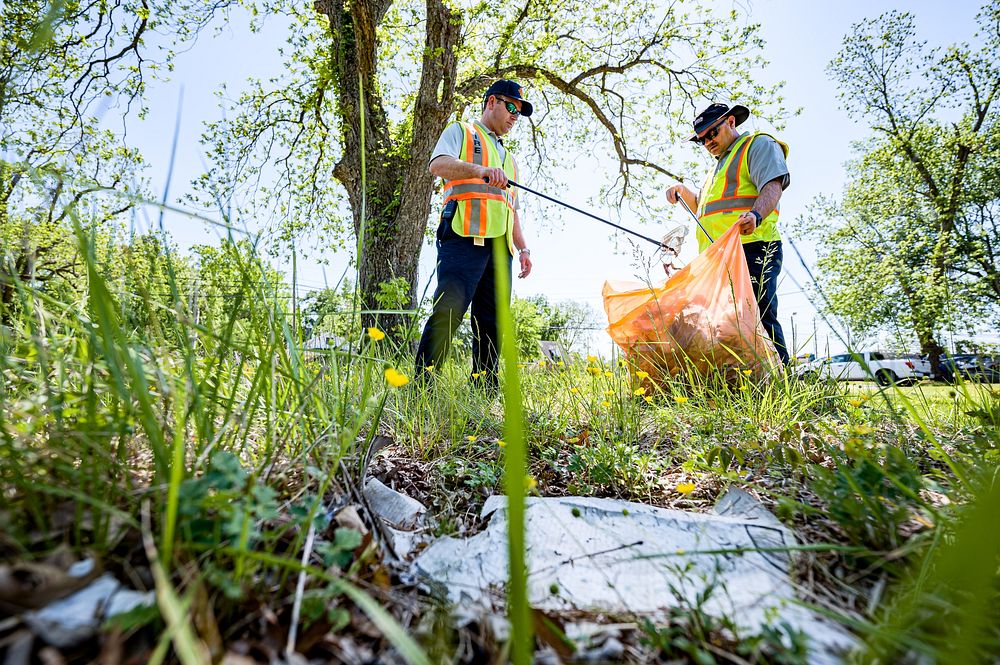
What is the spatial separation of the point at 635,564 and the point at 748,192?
329 centimetres

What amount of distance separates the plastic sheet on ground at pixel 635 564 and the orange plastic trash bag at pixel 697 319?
131 cm

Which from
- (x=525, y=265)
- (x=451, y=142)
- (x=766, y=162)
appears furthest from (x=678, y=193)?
(x=451, y=142)

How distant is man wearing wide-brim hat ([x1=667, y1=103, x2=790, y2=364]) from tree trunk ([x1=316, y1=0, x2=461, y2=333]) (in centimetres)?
331

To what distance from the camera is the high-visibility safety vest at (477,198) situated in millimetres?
3186

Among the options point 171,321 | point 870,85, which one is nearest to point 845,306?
point 870,85

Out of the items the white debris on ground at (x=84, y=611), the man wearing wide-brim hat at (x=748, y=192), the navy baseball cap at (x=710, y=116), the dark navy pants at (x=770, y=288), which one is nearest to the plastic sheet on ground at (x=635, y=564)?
the white debris on ground at (x=84, y=611)

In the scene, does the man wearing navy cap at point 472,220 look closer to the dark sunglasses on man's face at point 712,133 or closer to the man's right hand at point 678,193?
the dark sunglasses on man's face at point 712,133

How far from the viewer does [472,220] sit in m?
3.18

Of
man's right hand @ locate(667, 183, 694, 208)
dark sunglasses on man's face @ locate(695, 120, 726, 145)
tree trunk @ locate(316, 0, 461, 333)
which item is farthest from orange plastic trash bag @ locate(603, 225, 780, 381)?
tree trunk @ locate(316, 0, 461, 333)

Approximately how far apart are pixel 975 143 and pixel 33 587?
21.9m

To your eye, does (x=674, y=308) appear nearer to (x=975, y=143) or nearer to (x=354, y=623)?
(x=354, y=623)

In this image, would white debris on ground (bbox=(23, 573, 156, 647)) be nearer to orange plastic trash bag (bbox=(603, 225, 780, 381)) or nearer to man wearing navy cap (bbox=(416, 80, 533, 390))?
orange plastic trash bag (bbox=(603, 225, 780, 381))

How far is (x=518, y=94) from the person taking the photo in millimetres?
3441

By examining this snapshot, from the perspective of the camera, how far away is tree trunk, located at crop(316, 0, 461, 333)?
5.45 m
